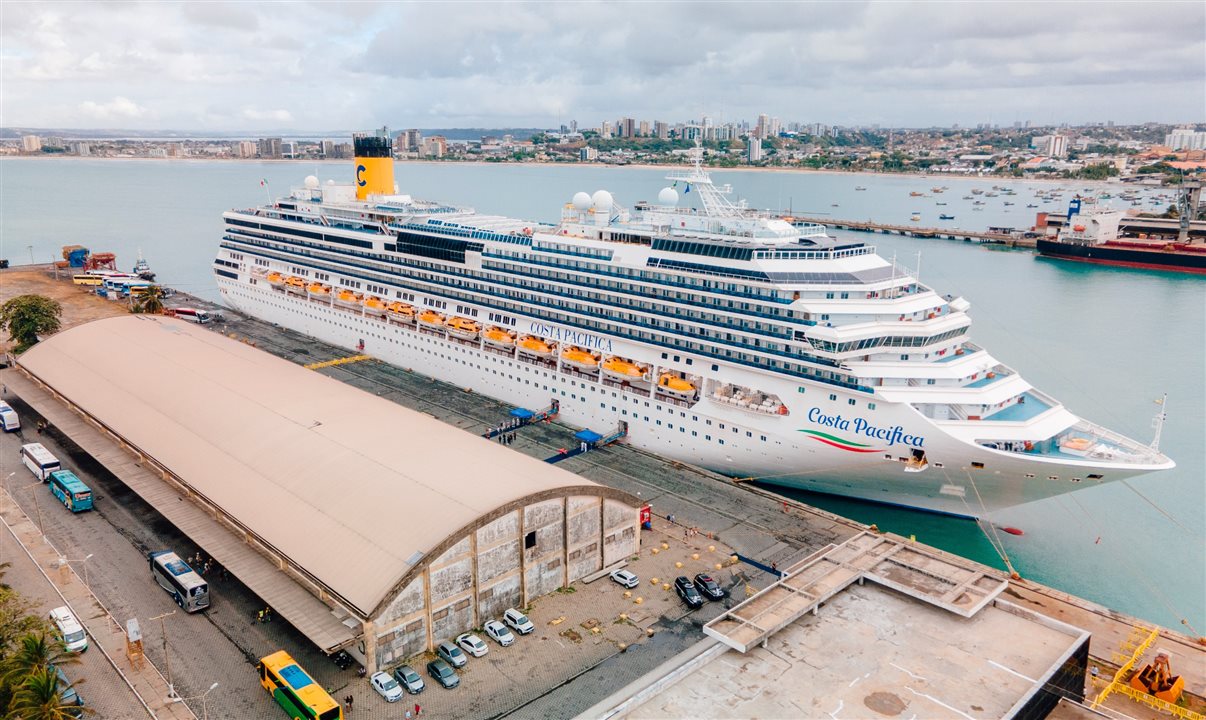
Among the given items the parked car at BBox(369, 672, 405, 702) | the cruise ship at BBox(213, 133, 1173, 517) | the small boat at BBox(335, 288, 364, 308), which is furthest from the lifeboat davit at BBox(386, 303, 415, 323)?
the parked car at BBox(369, 672, 405, 702)

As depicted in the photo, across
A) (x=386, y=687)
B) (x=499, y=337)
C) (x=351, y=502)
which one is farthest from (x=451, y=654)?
(x=499, y=337)

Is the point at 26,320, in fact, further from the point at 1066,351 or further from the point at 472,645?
the point at 1066,351

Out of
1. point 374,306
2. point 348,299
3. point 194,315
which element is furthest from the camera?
point 194,315

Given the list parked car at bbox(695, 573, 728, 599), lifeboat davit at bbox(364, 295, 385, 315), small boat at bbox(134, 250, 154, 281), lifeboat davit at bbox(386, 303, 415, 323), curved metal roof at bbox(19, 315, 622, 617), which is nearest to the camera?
curved metal roof at bbox(19, 315, 622, 617)

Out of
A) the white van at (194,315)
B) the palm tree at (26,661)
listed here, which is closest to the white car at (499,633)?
the palm tree at (26,661)

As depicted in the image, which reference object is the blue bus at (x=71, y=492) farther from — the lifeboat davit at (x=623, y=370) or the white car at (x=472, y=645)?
the lifeboat davit at (x=623, y=370)

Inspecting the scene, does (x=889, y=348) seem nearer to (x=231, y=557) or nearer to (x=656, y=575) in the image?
(x=656, y=575)

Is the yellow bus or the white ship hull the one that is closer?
the yellow bus

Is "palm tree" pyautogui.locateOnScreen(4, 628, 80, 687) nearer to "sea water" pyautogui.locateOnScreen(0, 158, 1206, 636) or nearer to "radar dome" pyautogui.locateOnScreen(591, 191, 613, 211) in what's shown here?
"sea water" pyautogui.locateOnScreen(0, 158, 1206, 636)
